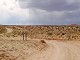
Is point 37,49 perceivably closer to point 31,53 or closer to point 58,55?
point 31,53

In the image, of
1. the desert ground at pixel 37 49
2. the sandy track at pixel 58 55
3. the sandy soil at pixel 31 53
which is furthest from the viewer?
the desert ground at pixel 37 49

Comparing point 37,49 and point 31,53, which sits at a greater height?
point 31,53

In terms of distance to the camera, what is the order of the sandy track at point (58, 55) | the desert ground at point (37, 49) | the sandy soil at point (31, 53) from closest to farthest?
1. the sandy soil at point (31, 53)
2. the sandy track at point (58, 55)
3. the desert ground at point (37, 49)

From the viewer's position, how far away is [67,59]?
1933 cm

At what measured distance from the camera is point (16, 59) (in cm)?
1905

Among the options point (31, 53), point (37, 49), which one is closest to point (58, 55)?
point (31, 53)

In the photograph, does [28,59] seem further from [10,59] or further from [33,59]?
[10,59]

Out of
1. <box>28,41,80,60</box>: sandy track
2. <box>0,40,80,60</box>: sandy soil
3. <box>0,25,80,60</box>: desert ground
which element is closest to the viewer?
<box>0,40,80,60</box>: sandy soil

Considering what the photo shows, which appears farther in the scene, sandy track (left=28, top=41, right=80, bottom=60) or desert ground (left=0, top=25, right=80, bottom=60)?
desert ground (left=0, top=25, right=80, bottom=60)

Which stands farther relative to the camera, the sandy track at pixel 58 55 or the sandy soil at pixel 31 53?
the sandy track at pixel 58 55

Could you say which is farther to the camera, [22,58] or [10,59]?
[22,58]

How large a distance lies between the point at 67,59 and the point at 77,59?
0.92 metres

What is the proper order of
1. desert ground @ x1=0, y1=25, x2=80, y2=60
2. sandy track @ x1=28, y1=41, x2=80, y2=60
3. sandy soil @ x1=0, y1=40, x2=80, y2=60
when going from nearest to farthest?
sandy soil @ x1=0, y1=40, x2=80, y2=60
sandy track @ x1=28, y1=41, x2=80, y2=60
desert ground @ x1=0, y1=25, x2=80, y2=60

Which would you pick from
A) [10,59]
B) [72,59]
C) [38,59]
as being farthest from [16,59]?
[72,59]
